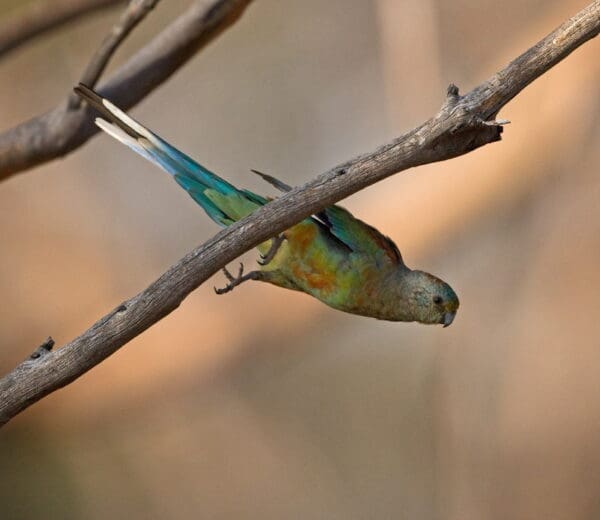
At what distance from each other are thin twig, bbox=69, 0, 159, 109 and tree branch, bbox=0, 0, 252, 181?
112mm

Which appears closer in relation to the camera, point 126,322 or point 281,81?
point 126,322

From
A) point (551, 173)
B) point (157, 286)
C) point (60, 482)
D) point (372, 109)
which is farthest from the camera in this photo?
point (60, 482)

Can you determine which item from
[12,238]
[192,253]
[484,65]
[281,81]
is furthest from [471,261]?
[192,253]

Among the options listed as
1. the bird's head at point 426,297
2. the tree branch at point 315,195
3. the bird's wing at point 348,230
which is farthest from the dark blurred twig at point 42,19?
the tree branch at point 315,195

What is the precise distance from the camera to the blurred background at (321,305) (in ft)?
9.18

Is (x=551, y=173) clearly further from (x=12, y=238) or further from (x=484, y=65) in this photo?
(x=12, y=238)

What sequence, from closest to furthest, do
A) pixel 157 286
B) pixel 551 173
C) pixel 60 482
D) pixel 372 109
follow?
pixel 157 286 → pixel 551 173 → pixel 372 109 → pixel 60 482

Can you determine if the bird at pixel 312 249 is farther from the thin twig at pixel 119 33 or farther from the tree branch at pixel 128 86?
the tree branch at pixel 128 86

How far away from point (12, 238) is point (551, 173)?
188cm

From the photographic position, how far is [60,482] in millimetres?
3551

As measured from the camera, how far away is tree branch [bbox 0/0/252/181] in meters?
1.88

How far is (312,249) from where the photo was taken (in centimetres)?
144

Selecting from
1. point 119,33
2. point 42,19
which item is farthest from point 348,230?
point 42,19

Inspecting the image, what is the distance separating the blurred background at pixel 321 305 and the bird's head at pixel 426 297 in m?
1.19
